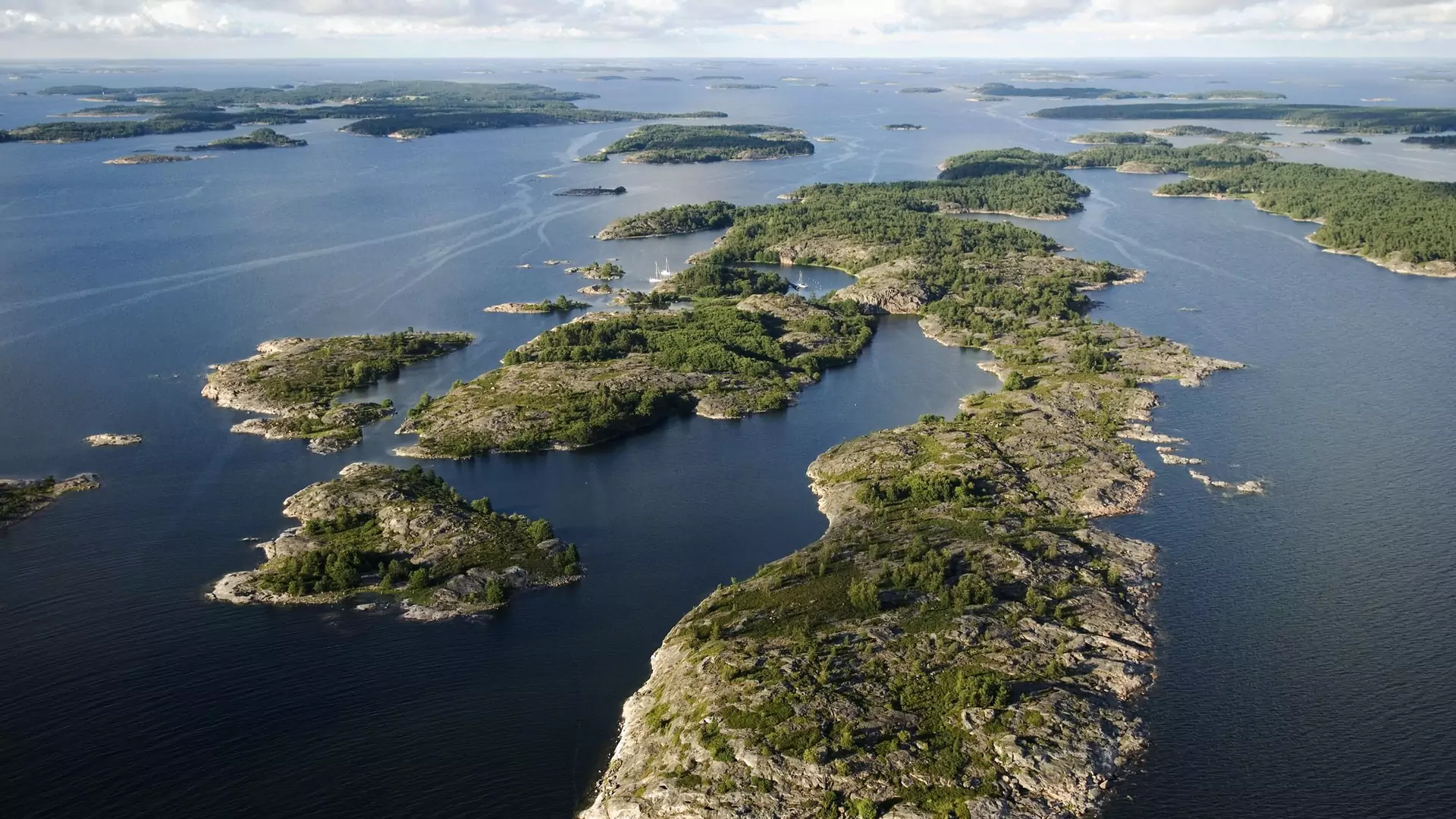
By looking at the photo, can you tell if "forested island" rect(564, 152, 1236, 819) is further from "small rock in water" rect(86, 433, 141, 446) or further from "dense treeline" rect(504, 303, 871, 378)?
"small rock in water" rect(86, 433, 141, 446)

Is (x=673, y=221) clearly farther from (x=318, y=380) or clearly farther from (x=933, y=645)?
(x=933, y=645)

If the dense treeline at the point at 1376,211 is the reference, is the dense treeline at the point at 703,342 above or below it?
below

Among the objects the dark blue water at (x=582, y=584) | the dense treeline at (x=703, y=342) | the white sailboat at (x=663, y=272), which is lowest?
the dark blue water at (x=582, y=584)

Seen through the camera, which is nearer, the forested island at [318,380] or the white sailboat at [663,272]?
the forested island at [318,380]

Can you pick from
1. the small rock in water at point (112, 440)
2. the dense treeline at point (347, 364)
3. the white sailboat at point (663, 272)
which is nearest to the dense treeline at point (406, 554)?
the small rock in water at point (112, 440)

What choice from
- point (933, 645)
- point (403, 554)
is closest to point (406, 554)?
point (403, 554)

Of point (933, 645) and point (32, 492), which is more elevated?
point (32, 492)

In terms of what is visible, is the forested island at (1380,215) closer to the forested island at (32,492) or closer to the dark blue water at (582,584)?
the dark blue water at (582,584)
